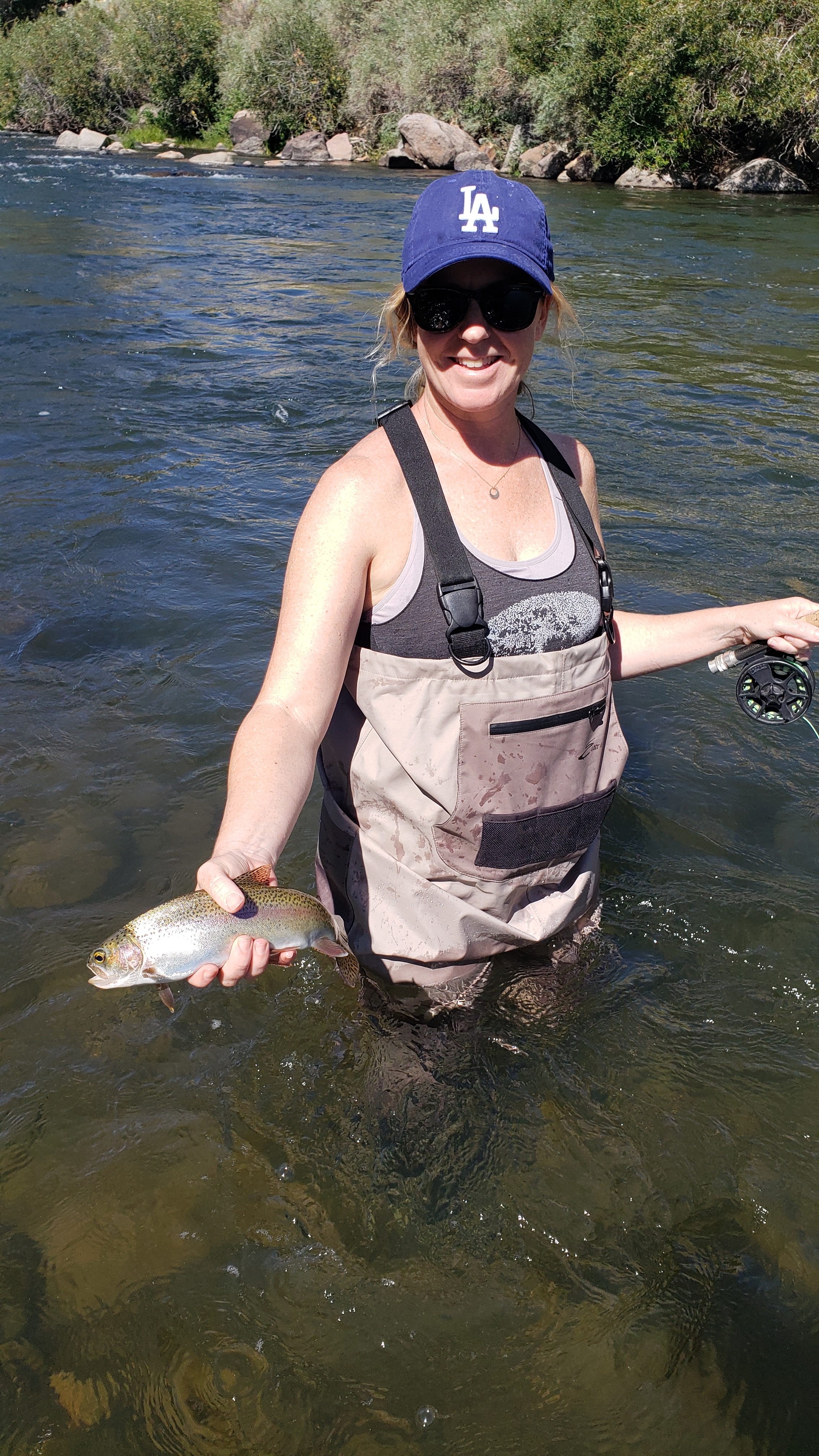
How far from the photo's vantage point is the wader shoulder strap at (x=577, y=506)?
2869 mm

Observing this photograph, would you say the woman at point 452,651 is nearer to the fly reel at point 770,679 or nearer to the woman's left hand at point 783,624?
the woman's left hand at point 783,624

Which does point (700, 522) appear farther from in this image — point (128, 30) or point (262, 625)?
point (128, 30)

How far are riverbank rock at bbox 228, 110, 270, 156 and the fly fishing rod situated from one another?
47.2 m

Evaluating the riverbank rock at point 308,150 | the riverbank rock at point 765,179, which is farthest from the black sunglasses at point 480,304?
the riverbank rock at point 308,150

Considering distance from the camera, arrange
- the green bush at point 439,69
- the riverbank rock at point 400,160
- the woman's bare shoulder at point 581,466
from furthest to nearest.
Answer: the green bush at point 439,69 → the riverbank rock at point 400,160 → the woman's bare shoulder at point 581,466

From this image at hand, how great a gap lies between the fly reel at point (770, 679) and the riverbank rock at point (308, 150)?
4175cm

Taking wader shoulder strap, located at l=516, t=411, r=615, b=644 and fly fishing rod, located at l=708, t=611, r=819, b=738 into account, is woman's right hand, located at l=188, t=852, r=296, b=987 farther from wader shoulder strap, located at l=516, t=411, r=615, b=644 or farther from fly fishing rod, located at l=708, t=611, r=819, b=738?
fly fishing rod, located at l=708, t=611, r=819, b=738

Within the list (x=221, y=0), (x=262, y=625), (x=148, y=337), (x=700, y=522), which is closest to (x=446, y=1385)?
(x=262, y=625)

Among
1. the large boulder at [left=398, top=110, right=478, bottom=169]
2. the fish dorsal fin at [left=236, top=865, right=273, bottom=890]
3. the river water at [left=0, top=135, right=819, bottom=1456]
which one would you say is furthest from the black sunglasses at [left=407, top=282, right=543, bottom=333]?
the large boulder at [left=398, top=110, right=478, bottom=169]

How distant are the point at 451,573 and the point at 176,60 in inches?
2328

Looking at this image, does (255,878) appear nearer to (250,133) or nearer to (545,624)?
(545,624)

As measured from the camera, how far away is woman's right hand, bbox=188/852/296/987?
188 centimetres

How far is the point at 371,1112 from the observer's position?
3.26m

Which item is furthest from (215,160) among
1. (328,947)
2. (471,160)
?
(328,947)
